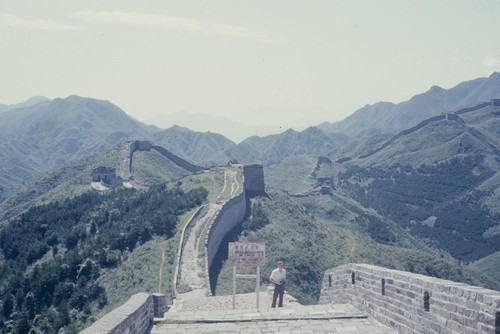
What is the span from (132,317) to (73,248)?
36510mm

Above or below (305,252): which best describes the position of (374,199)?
above

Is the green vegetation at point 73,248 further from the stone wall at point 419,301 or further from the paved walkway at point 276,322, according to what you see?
the stone wall at point 419,301

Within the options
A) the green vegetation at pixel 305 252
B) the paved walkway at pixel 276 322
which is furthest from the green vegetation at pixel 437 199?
the paved walkway at pixel 276 322

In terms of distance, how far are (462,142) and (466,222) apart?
34.2 m

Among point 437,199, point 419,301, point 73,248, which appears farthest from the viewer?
point 437,199

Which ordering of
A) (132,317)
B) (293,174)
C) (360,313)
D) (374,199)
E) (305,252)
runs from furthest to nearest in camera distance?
(374,199)
(293,174)
(305,252)
(360,313)
(132,317)

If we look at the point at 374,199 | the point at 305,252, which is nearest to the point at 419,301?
the point at 305,252

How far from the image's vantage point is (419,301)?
9984 mm

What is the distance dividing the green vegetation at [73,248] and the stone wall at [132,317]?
55.1 feet

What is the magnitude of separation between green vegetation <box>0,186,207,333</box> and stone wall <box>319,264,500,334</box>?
18.4 meters

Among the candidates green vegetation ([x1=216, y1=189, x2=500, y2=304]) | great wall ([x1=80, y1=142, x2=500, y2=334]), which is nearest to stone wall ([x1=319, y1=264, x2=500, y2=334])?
great wall ([x1=80, y1=142, x2=500, y2=334])

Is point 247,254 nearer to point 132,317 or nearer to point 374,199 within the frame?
point 132,317

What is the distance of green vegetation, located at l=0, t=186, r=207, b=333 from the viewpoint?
104 feet

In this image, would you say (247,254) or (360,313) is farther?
(247,254)
